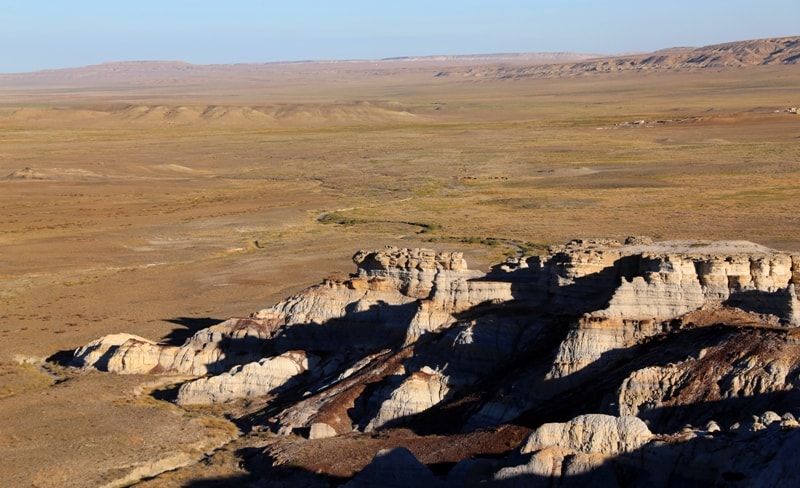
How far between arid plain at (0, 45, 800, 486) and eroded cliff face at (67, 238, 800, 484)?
8.46 feet

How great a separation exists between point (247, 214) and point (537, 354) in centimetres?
5175

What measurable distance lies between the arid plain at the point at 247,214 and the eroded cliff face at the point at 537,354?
258 centimetres

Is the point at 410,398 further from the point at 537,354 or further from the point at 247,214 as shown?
the point at 247,214

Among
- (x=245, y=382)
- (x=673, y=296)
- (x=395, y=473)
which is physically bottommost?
(x=245, y=382)

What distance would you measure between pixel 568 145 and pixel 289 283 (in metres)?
74.4

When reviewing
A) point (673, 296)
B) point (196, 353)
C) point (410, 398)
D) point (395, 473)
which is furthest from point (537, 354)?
point (196, 353)

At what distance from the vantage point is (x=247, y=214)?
251 feet

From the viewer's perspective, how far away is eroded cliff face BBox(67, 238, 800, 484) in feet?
66.6

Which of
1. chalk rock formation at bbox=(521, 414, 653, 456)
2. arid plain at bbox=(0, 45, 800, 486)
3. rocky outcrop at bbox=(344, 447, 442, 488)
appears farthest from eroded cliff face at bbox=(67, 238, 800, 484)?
arid plain at bbox=(0, 45, 800, 486)

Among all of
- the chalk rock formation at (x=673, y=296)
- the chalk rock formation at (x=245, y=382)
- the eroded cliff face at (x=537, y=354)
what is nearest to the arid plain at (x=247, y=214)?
the chalk rock formation at (x=245, y=382)

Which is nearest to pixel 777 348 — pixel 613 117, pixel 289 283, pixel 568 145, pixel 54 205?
pixel 289 283

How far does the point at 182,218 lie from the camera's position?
7519cm

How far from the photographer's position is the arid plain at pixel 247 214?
30.1 meters

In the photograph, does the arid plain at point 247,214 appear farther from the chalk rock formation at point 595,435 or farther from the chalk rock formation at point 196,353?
the chalk rock formation at point 595,435
